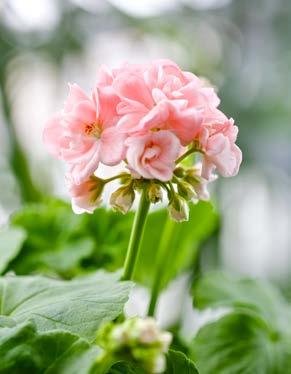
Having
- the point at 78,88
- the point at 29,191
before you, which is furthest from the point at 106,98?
the point at 29,191

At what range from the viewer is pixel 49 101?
1613 millimetres

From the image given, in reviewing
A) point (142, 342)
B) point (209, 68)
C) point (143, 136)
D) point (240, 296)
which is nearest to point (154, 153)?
point (143, 136)

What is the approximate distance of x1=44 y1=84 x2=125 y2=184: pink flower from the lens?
39cm

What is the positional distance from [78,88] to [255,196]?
1.34 metres

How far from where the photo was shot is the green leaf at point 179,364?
0.41 meters

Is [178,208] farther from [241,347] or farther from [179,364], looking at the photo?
[241,347]

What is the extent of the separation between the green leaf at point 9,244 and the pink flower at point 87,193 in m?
0.17

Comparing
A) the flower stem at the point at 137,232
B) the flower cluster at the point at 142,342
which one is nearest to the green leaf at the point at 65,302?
the flower stem at the point at 137,232

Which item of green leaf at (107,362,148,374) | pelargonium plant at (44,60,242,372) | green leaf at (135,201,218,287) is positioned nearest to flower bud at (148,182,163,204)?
pelargonium plant at (44,60,242,372)

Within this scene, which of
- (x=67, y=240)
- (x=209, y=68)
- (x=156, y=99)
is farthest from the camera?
(x=209, y=68)

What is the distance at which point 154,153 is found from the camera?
14.9 inches

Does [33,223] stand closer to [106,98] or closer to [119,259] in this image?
[119,259]

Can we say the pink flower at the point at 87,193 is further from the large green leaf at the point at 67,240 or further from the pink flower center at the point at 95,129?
the large green leaf at the point at 67,240

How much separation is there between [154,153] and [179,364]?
0.14 meters
